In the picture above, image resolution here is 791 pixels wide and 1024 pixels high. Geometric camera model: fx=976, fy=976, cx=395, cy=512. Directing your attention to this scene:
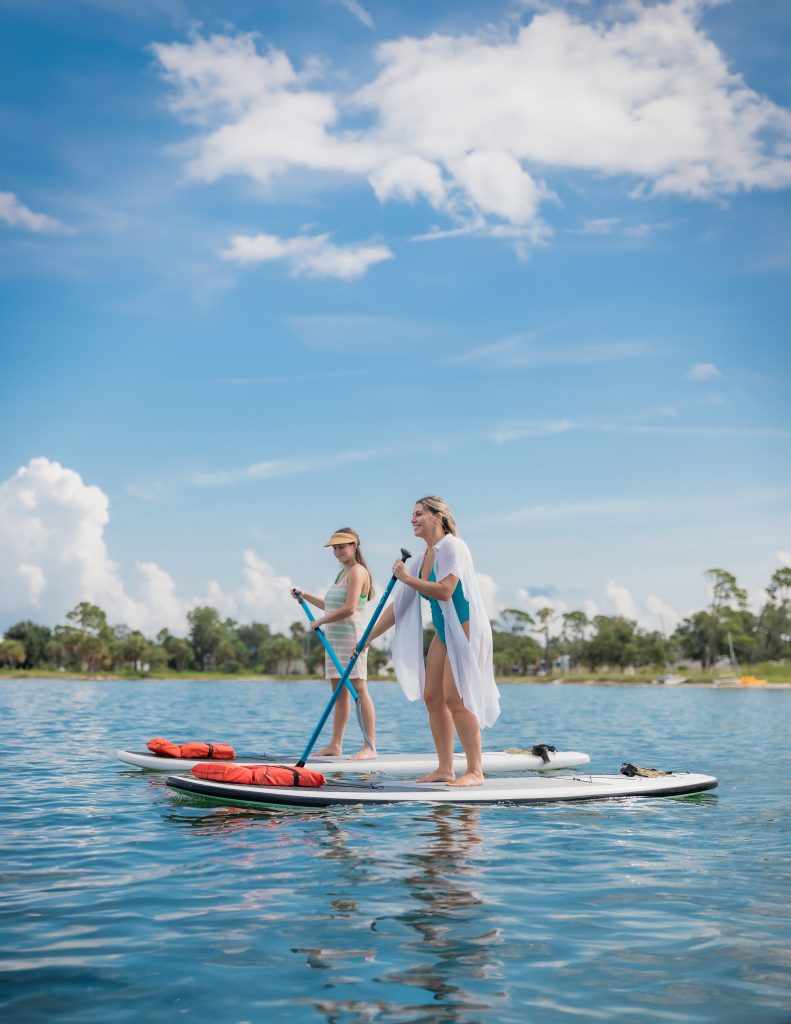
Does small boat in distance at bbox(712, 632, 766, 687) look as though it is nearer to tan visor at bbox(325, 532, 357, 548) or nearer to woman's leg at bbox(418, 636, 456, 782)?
tan visor at bbox(325, 532, 357, 548)

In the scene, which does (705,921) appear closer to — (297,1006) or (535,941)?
(535,941)

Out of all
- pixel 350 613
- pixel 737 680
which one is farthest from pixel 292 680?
pixel 350 613

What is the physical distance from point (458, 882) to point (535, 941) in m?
1.14

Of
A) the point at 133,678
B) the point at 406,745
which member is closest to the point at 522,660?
the point at 133,678

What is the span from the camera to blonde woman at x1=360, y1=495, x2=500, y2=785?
846 centimetres

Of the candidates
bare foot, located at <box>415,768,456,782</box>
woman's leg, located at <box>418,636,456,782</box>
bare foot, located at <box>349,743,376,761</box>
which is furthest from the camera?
bare foot, located at <box>349,743,376,761</box>

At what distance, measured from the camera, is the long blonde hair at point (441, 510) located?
870cm

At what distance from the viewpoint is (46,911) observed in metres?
5.12

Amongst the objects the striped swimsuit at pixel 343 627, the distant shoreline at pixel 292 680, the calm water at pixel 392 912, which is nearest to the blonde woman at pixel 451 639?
the calm water at pixel 392 912

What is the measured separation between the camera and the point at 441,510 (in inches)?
343

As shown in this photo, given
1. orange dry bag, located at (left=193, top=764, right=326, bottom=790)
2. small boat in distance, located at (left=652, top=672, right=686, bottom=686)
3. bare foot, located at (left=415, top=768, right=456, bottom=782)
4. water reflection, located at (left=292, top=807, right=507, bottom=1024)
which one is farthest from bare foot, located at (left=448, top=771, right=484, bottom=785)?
small boat in distance, located at (left=652, top=672, right=686, bottom=686)

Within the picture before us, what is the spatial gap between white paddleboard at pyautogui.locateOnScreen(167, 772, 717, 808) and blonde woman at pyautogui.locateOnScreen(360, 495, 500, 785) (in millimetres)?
369

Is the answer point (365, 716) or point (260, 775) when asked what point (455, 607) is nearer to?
point (260, 775)

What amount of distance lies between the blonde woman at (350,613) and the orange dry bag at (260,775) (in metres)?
2.58
